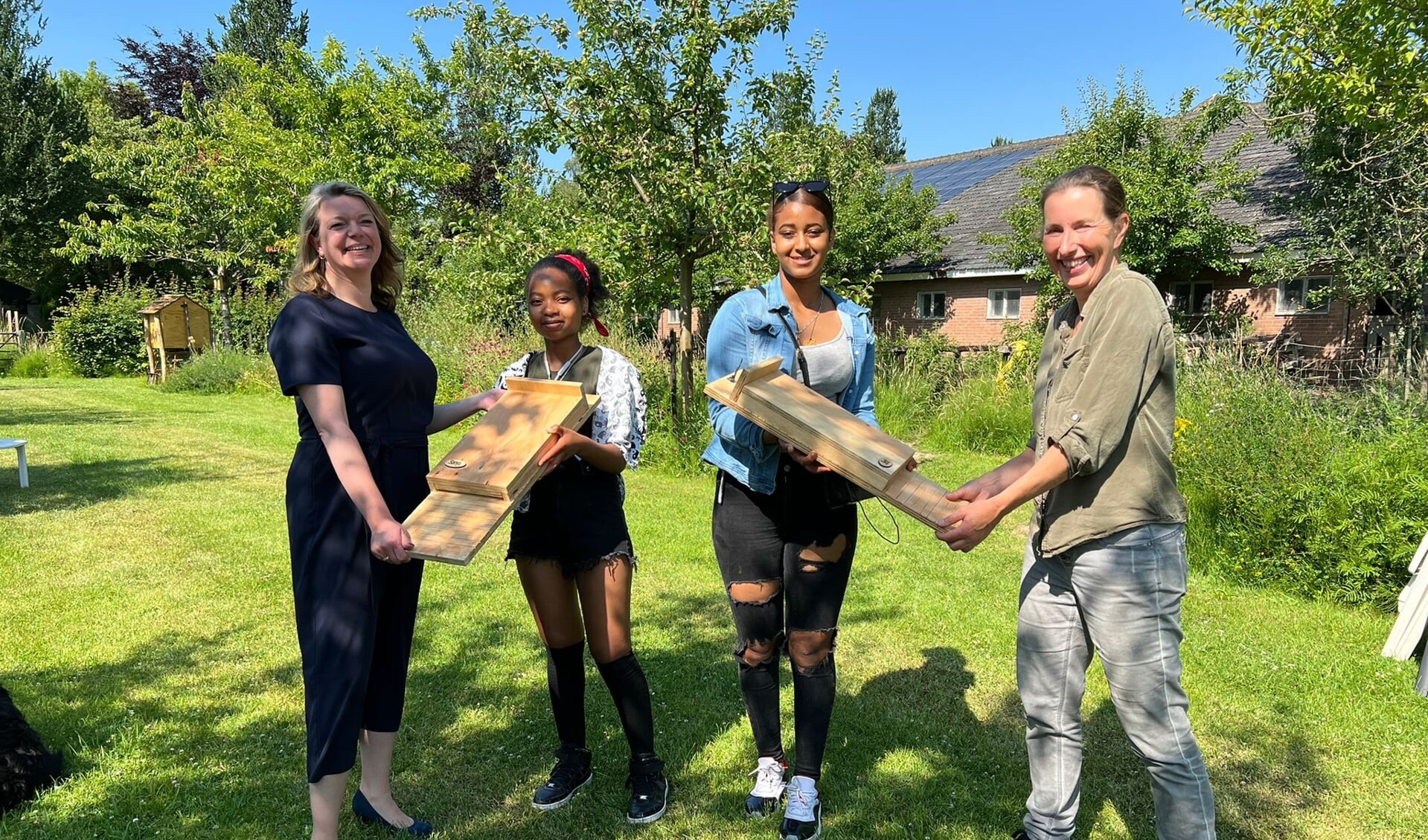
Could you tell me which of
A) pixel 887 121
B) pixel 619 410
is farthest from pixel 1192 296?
pixel 887 121

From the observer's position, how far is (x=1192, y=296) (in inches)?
690

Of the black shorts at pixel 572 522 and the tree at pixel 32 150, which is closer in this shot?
the black shorts at pixel 572 522

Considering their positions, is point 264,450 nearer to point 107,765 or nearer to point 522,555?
point 107,765

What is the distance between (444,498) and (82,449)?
11.4 m

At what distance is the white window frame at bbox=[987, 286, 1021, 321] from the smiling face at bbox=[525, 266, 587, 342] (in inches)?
747

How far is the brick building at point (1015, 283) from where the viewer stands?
52.8 ft

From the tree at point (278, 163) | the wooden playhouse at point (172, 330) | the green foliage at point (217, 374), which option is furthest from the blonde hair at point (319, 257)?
the wooden playhouse at point (172, 330)

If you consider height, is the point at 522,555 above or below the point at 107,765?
above

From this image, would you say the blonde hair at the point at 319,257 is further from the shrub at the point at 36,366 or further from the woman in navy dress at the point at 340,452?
the shrub at the point at 36,366

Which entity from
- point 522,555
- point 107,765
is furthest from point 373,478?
point 107,765

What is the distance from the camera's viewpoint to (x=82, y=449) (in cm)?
1111

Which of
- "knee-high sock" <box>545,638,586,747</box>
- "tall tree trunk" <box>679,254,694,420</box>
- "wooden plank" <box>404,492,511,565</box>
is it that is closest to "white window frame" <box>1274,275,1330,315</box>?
"tall tree trunk" <box>679,254,694,420</box>

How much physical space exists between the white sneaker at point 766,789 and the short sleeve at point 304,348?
80.7 inches

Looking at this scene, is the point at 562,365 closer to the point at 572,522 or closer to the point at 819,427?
the point at 572,522
